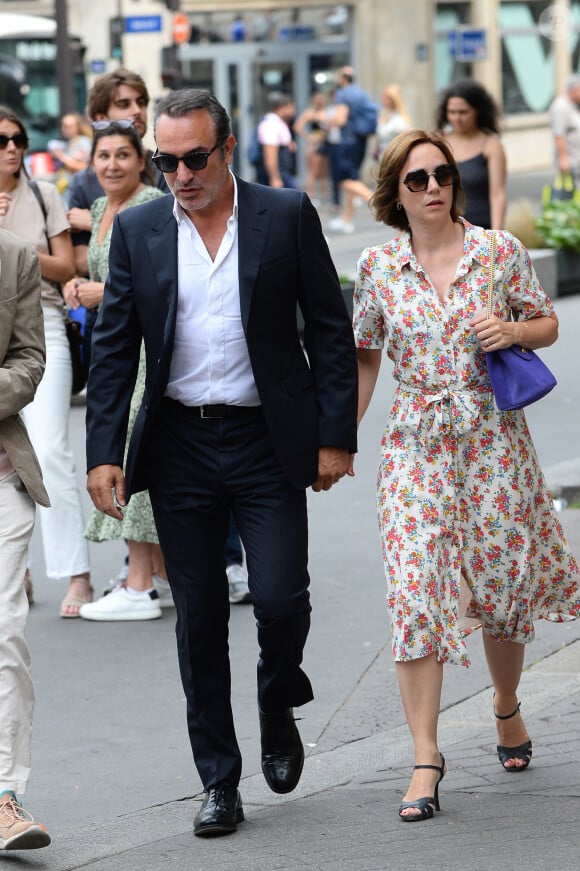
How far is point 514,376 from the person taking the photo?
4672mm

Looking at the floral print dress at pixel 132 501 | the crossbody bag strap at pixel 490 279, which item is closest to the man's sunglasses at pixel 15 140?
the floral print dress at pixel 132 501

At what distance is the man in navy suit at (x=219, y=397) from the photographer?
4.54 meters

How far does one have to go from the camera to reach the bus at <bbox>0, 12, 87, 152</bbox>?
32.8 metres

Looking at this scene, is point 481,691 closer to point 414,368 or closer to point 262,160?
point 414,368

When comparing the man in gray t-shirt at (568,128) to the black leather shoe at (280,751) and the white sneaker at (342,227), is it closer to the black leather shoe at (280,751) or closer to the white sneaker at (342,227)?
the white sneaker at (342,227)

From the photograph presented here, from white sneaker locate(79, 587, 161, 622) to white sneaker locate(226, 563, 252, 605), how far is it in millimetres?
355

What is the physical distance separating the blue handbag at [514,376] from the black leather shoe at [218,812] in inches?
51.1

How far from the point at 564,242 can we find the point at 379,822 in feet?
43.1

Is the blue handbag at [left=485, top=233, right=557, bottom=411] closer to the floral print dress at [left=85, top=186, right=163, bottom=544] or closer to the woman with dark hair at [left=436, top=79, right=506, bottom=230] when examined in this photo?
the floral print dress at [left=85, top=186, right=163, bottom=544]

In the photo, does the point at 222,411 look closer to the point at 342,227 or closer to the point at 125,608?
the point at 125,608

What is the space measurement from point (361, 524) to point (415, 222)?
3.99 meters

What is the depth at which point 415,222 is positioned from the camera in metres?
4.86

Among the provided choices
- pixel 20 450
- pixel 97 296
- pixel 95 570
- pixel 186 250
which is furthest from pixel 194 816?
pixel 95 570

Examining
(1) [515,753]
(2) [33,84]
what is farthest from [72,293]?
(2) [33,84]
